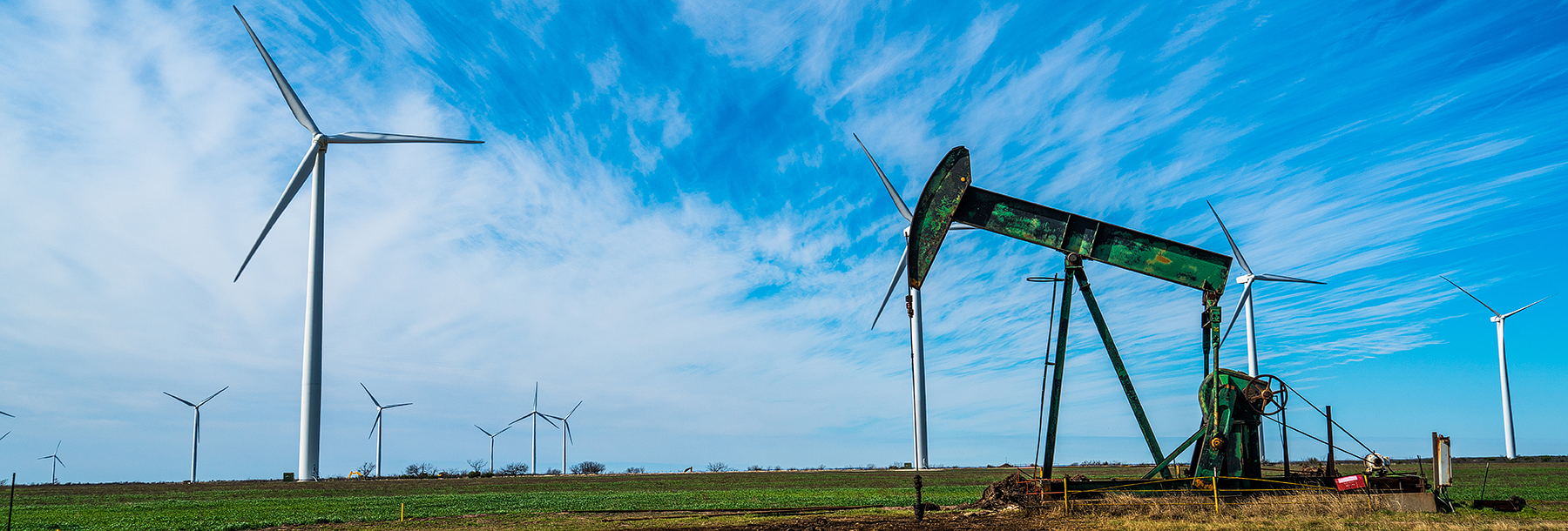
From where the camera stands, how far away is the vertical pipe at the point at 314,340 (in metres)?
45.9

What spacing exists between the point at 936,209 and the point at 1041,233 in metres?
2.28

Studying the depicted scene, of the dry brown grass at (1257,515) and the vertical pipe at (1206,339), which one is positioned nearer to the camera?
the dry brown grass at (1257,515)

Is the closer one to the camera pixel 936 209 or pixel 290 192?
pixel 936 209

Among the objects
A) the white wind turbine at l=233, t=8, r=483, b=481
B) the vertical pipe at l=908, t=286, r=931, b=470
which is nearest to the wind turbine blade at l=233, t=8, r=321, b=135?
the white wind turbine at l=233, t=8, r=483, b=481

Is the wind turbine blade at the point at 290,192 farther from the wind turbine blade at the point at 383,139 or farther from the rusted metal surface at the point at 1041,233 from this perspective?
the rusted metal surface at the point at 1041,233

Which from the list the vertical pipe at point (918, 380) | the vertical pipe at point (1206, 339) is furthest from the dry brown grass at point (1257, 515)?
the vertical pipe at point (918, 380)

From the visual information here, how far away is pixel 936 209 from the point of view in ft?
56.3

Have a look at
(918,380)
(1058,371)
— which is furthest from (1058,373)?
(918,380)

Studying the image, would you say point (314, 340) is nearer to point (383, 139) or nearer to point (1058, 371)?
point (383, 139)

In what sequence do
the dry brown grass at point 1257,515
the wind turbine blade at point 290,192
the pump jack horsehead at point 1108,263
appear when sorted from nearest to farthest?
the dry brown grass at point 1257,515 → the pump jack horsehead at point 1108,263 → the wind turbine blade at point 290,192

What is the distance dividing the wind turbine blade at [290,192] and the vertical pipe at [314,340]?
2.05 ft

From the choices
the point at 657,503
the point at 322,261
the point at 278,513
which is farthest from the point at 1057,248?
the point at 322,261

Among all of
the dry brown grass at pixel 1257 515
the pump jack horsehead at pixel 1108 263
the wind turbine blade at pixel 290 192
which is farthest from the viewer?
the wind turbine blade at pixel 290 192

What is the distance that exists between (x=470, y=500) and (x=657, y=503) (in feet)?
22.7
